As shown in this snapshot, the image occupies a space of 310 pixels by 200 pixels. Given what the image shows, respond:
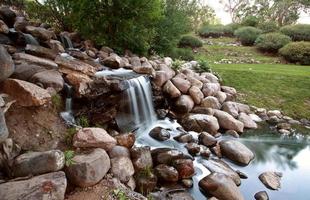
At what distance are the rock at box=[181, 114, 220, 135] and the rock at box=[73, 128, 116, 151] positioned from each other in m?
2.52

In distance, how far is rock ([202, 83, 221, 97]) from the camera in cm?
747

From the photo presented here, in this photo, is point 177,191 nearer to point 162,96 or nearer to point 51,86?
point 51,86

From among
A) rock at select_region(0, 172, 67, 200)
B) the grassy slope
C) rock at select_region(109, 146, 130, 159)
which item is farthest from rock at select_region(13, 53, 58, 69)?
the grassy slope

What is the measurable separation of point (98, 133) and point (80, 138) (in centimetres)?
26

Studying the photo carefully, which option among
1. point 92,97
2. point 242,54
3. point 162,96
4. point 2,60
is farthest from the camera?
point 242,54

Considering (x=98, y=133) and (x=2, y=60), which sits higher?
(x=2, y=60)

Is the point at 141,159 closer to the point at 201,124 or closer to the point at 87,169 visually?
the point at 87,169

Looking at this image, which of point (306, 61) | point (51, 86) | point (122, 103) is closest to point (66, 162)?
point (51, 86)

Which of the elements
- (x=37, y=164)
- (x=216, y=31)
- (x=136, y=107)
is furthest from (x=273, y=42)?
(x=37, y=164)

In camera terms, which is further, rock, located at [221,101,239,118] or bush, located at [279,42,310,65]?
bush, located at [279,42,310,65]

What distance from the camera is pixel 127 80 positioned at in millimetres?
5734

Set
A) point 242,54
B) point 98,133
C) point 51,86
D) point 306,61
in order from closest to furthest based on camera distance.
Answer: point 98,133 → point 51,86 → point 306,61 → point 242,54

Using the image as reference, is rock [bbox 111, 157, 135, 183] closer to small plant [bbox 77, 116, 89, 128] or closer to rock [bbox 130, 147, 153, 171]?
rock [bbox 130, 147, 153, 171]

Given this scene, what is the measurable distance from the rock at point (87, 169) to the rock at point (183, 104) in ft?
11.1
